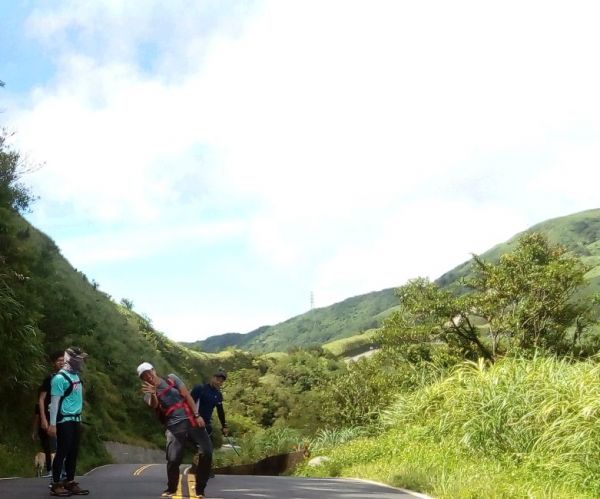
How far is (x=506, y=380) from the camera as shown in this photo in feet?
52.4

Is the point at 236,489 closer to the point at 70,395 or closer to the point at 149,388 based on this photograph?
the point at 149,388

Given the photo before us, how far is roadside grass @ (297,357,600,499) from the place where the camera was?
406 inches

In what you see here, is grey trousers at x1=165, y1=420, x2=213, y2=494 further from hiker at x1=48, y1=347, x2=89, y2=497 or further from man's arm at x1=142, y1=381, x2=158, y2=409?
hiker at x1=48, y1=347, x2=89, y2=497

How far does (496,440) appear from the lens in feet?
45.8

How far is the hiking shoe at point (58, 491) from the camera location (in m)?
9.43

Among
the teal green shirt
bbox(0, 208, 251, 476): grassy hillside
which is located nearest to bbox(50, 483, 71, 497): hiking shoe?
the teal green shirt

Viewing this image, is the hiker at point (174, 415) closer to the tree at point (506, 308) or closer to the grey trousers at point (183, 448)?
the grey trousers at point (183, 448)

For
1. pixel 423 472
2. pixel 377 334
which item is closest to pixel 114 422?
pixel 377 334

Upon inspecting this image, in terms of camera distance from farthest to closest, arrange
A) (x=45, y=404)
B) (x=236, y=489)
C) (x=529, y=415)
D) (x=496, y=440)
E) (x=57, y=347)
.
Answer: (x=57, y=347), (x=496, y=440), (x=529, y=415), (x=45, y=404), (x=236, y=489)

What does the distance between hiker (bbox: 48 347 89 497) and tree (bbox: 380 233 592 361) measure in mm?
26532

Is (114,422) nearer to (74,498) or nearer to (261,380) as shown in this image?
(74,498)

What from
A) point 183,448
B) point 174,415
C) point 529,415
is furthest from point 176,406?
point 529,415

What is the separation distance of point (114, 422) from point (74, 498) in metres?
29.1

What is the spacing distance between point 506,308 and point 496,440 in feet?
74.4
